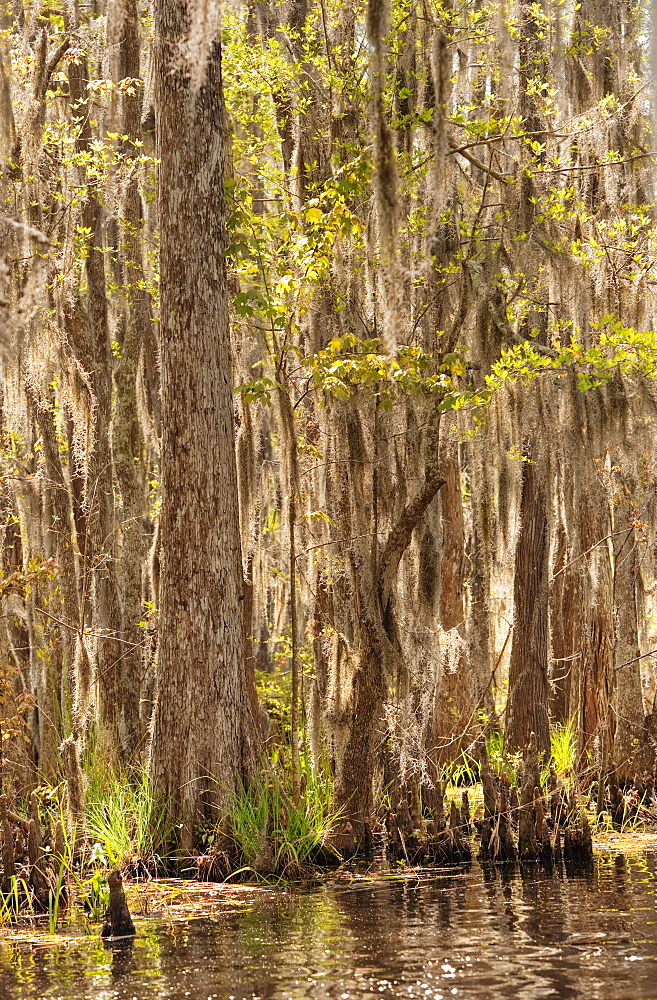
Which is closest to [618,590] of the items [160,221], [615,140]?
[615,140]

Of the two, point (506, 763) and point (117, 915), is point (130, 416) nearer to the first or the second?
point (506, 763)

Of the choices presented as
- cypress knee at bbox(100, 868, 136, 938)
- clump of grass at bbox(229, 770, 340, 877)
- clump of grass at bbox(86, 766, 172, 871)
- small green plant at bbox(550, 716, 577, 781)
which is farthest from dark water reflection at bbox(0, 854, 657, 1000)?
small green plant at bbox(550, 716, 577, 781)

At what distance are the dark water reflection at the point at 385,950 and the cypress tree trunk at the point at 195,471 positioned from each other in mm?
1308

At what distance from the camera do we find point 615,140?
1187 cm

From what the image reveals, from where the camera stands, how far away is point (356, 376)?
8.47m

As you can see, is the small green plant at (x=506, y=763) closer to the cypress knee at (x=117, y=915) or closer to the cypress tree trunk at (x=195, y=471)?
the cypress tree trunk at (x=195, y=471)

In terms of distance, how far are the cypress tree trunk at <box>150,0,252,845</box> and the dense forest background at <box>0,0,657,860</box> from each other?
2 cm

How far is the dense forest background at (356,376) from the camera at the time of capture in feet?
27.7

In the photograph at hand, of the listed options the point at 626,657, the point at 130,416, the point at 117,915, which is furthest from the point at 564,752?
the point at 130,416

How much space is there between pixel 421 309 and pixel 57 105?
5.43 m

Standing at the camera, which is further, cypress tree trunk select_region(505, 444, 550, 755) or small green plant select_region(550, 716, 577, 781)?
cypress tree trunk select_region(505, 444, 550, 755)

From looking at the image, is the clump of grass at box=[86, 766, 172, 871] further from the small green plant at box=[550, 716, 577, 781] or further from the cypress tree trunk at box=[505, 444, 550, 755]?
the cypress tree trunk at box=[505, 444, 550, 755]

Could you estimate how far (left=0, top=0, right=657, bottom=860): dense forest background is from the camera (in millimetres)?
8445

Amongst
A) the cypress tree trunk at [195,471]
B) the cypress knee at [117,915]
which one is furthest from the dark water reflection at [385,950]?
the cypress tree trunk at [195,471]
